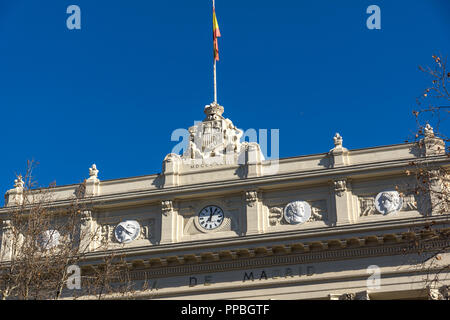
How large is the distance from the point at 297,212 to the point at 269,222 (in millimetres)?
1517

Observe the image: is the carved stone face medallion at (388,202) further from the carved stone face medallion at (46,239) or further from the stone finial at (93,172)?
the carved stone face medallion at (46,239)

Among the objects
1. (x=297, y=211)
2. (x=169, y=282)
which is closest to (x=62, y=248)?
(x=169, y=282)

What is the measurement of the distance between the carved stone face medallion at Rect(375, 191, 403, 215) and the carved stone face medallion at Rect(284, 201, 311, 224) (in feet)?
11.4

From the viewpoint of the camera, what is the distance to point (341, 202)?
40.1 m

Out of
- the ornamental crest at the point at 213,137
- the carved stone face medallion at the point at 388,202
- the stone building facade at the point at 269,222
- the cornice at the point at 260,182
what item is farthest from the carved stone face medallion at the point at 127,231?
the carved stone face medallion at the point at 388,202

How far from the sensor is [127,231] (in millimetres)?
43031

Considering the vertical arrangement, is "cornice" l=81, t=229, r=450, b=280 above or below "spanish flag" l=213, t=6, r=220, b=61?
below

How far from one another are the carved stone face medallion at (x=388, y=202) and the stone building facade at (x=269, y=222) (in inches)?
2.1

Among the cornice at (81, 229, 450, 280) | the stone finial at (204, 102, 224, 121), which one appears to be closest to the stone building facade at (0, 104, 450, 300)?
the cornice at (81, 229, 450, 280)

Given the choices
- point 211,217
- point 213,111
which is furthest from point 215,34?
point 211,217

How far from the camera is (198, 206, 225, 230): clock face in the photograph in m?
42.0

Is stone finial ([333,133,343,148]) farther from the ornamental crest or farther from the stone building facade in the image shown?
the ornamental crest
